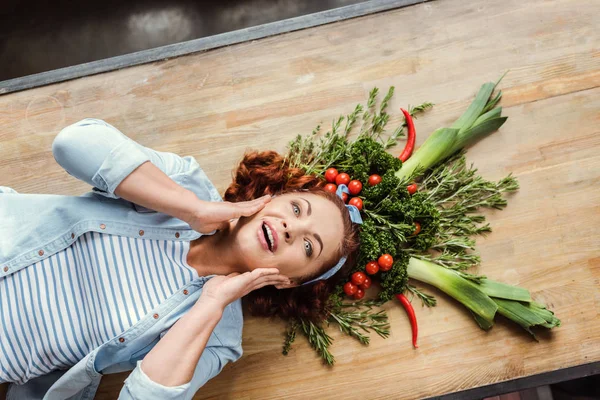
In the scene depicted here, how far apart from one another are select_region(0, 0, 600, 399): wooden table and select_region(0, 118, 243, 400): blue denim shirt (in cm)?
30

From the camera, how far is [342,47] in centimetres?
220

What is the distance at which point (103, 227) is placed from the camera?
5.63 ft

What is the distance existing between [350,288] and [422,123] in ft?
2.67

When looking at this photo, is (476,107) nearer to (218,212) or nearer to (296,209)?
(296,209)

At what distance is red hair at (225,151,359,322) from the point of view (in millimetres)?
1919

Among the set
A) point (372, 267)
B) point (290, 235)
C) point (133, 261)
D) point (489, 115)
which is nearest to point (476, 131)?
point (489, 115)

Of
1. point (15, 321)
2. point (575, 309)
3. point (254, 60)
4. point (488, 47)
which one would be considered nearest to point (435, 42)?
point (488, 47)

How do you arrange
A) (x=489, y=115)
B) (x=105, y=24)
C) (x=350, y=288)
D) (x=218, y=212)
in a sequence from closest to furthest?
(x=218, y=212) → (x=350, y=288) → (x=489, y=115) → (x=105, y=24)

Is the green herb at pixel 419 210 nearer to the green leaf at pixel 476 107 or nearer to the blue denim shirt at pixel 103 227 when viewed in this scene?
the green leaf at pixel 476 107

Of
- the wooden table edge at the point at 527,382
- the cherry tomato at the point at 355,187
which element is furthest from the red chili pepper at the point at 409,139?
the wooden table edge at the point at 527,382

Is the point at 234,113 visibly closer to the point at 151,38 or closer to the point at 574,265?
the point at 151,38

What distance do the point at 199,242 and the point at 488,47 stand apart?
1.57 metres

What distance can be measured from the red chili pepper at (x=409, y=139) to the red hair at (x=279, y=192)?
40 cm

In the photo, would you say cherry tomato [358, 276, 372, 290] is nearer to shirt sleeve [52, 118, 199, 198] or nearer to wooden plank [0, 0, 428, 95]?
shirt sleeve [52, 118, 199, 198]
